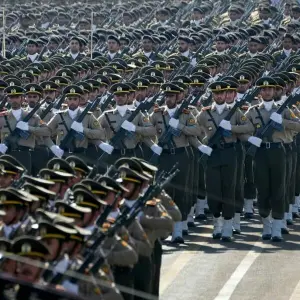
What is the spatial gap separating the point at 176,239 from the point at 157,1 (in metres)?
38.9

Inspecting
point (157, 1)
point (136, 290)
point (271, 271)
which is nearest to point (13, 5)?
point (157, 1)

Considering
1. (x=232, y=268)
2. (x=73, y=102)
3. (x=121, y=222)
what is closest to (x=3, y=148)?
(x=73, y=102)

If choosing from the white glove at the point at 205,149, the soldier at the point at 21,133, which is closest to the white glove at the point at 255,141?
the white glove at the point at 205,149

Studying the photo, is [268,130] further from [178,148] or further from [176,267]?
[176,267]

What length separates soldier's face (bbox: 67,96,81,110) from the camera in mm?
26406

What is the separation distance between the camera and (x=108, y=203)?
16438mm

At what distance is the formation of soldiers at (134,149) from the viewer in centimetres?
1497

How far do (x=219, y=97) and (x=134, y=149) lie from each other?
4.32ft

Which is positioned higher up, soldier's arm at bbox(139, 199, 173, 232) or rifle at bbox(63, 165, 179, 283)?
rifle at bbox(63, 165, 179, 283)

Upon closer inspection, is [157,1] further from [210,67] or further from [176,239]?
[176,239]

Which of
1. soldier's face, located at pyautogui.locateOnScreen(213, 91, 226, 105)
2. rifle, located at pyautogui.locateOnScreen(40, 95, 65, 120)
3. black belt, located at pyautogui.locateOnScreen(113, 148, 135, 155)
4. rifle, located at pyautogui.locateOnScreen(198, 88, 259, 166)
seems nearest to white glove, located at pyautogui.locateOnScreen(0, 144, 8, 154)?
rifle, located at pyautogui.locateOnScreen(40, 95, 65, 120)

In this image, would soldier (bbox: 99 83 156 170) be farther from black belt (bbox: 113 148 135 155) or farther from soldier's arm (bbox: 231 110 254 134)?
soldier's arm (bbox: 231 110 254 134)

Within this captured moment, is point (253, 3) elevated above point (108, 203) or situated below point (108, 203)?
below

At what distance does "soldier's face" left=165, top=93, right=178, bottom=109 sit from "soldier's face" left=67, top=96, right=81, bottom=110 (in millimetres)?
1314
